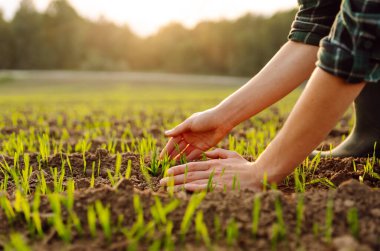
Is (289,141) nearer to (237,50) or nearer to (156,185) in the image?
(156,185)

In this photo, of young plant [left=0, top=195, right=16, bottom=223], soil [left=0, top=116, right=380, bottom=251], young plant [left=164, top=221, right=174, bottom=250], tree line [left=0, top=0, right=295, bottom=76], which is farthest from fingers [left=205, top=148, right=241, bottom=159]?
tree line [left=0, top=0, right=295, bottom=76]

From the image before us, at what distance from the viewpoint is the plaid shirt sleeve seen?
133cm

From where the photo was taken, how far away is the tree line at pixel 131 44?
32750mm

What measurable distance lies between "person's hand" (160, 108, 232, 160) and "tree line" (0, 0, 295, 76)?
30167 mm

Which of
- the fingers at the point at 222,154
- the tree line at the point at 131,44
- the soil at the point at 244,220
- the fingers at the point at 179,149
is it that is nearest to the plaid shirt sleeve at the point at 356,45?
the soil at the point at 244,220

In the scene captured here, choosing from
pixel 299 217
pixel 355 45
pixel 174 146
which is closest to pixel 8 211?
pixel 299 217

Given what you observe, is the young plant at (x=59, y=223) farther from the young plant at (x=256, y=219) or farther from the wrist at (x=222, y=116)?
the wrist at (x=222, y=116)

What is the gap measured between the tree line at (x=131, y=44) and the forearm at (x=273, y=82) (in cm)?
3010

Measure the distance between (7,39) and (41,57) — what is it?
3265 mm

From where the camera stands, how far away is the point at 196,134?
7.45 feet

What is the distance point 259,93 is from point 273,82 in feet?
0.30

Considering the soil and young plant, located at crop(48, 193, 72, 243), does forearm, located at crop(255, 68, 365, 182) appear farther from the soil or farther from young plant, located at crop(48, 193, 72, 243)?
young plant, located at crop(48, 193, 72, 243)

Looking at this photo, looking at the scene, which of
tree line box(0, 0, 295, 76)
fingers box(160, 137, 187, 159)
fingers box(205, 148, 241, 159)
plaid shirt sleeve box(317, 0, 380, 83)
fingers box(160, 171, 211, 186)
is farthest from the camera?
tree line box(0, 0, 295, 76)

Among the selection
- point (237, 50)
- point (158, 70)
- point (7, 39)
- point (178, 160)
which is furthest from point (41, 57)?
point (178, 160)
